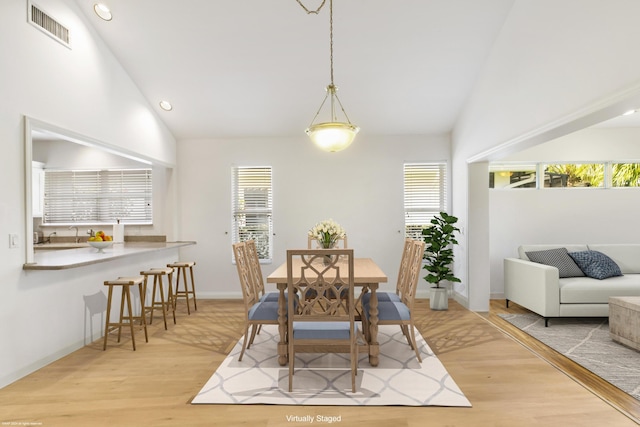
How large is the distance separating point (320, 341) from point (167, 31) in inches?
142

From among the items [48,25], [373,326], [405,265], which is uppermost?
[48,25]

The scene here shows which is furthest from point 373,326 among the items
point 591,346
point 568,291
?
point 568,291

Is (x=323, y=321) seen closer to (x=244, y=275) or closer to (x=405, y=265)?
(x=244, y=275)

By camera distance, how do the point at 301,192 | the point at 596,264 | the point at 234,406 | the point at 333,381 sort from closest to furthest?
the point at 234,406 → the point at 333,381 → the point at 596,264 → the point at 301,192

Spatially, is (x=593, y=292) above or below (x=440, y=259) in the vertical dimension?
below

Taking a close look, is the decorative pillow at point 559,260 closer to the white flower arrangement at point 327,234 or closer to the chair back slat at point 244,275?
the white flower arrangement at point 327,234

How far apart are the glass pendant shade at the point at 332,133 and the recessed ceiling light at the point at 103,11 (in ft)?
8.08

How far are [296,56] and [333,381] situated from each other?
3538 millimetres

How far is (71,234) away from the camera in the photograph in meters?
6.25

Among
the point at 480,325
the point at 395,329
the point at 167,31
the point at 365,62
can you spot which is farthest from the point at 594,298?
the point at 167,31

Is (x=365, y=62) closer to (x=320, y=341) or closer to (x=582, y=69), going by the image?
(x=582, y=69)

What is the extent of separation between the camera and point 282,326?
10.7 ft

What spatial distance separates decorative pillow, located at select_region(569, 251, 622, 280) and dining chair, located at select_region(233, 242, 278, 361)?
384 cm

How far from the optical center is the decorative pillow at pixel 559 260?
484 centimetres
